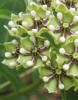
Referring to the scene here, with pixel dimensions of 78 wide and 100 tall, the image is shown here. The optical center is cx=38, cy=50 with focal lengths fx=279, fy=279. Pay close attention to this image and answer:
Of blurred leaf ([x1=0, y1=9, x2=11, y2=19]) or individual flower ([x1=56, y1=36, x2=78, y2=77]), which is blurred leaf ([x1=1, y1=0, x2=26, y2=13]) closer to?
blurred leaf ([x1=0, y1=9, x2=11, y2=19])

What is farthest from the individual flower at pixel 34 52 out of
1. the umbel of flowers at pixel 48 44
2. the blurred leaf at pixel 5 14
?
the blurred leaf at pixel 5 14

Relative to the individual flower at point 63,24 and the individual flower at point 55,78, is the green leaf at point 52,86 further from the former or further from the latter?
the individual flower at point 63,24

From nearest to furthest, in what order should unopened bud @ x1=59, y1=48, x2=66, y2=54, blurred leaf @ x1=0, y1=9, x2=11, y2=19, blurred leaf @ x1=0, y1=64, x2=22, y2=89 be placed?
unopened bud @ x1=59, y1=48, x2=66, y2=54 < blurred leaf @ x1=0, y1=9, x2=11, y2=19 < blurred leaf @ x1=0, y1=64, x2=22, y2=89

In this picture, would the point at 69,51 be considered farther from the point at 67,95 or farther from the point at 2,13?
the point at 2,13

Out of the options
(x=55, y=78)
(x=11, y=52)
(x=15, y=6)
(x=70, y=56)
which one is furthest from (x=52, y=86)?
(x=15, y=6)

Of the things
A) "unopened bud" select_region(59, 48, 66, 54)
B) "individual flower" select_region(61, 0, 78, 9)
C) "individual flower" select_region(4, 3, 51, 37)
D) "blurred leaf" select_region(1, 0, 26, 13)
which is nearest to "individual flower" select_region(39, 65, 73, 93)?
"unopened bud" select_region(59, 48, 66, 54)

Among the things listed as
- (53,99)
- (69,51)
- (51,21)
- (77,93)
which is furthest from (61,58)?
(53,99)

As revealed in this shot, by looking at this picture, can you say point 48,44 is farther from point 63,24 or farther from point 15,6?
point 15,6
